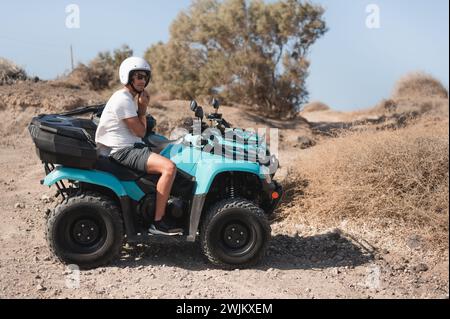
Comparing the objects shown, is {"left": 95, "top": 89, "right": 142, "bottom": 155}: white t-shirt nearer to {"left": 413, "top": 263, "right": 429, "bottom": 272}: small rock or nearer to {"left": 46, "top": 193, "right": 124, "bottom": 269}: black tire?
{"left": 46, "top": 193, "right": 124, "bottom": 269}: black tire

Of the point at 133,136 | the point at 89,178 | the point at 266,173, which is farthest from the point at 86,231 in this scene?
the point at 266,173

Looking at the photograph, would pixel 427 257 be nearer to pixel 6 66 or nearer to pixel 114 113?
pixel 114 113

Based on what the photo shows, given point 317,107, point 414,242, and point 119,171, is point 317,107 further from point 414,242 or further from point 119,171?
point 119,171

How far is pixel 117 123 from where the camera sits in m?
5.59

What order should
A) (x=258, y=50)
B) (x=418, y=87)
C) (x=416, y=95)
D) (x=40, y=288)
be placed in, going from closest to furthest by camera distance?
(x=40, y=288)
(x=258, y=50)
(x=416, y=95)
(x=418, y=87)

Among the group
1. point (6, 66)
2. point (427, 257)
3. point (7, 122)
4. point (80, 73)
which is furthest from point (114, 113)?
point (80, 73)

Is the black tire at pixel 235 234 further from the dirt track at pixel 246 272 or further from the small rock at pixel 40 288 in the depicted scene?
the small rock at pixel 40 288

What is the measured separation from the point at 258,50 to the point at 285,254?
13077 mm

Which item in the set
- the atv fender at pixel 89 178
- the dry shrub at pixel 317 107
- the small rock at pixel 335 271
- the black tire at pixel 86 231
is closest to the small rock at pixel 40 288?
the black tire at pixel 86 231

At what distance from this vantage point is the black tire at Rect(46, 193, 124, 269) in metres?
5.49

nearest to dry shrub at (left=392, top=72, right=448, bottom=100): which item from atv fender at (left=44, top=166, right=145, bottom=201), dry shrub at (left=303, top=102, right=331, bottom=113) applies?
dry shrub at (left=303, top=102, right=331, bottom=113)

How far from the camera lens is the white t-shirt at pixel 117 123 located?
5523 millimetres

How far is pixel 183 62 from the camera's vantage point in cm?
2034
